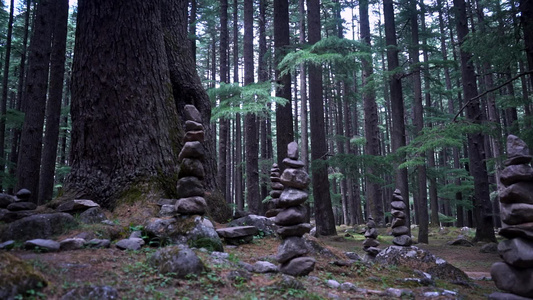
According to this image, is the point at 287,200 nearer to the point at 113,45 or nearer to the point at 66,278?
the point at 66,278

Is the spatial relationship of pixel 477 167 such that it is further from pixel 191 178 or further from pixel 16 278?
pixel 16 278

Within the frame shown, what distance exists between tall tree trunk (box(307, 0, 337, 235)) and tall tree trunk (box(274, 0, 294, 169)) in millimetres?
Result: 1400

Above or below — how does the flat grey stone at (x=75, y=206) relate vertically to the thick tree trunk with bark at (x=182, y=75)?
below

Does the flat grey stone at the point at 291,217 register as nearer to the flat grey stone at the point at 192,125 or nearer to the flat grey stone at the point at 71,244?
the flat grey stone at the point at 192,125

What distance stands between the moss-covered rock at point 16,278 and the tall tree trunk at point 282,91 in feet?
34.4

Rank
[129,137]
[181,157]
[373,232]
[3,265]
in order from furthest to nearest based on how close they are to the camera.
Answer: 1. [373,232]
2. [129,137]
3. [181,157]
4. [3,265]

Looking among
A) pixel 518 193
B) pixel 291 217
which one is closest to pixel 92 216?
pixel 291 217

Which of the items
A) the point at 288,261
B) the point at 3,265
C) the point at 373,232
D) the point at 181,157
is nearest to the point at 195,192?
the point at 181,157

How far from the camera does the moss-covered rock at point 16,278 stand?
279cm

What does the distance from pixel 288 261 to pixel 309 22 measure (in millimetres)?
12705

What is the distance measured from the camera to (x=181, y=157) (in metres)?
5.43

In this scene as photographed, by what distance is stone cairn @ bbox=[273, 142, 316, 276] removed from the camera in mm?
4859

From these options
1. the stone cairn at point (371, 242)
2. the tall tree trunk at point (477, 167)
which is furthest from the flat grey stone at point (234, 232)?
the tall tree trunk at point (477, 167)

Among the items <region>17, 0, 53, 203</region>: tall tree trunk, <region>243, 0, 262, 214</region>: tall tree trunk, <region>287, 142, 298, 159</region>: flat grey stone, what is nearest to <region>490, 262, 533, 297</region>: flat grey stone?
<region>287, 142, 298, 159</region>: flat grey stone
